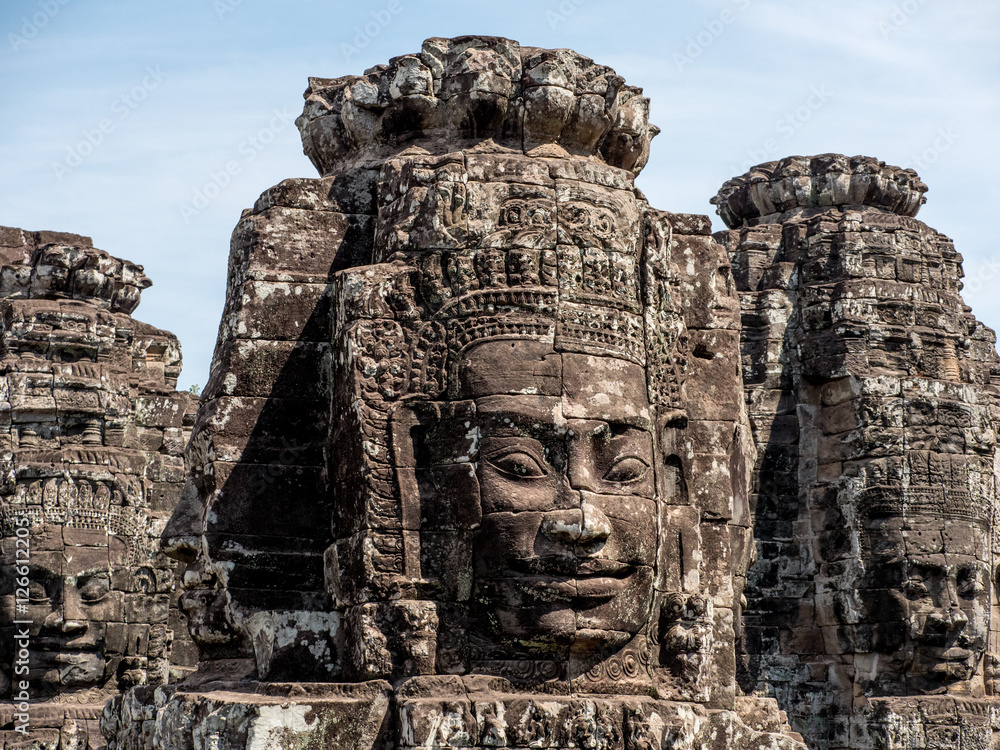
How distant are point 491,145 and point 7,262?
31.8 ft

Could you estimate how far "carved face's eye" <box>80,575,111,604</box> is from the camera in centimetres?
A: 1529

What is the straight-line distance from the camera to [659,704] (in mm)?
8062

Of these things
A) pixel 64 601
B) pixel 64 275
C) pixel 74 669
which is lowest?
pixel 74 669

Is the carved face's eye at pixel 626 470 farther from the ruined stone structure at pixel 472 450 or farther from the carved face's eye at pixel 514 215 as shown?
the carved face's eye at pixel 514 215

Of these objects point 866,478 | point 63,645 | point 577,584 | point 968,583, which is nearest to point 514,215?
point 577,584

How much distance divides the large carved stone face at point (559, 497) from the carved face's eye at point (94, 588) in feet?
27.1

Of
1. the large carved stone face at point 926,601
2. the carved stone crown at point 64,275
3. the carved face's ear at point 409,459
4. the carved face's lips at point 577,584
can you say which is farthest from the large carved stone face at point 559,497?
the large carved stone face at point 926,601

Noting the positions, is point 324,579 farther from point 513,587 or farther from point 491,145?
point 491,145

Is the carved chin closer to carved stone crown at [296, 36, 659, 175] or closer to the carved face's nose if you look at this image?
carved stone crown at [296, 36, 659, 175]

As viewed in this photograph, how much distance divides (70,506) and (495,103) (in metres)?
8.16

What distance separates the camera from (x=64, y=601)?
1510cm

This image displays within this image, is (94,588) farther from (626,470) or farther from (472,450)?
(626,470)

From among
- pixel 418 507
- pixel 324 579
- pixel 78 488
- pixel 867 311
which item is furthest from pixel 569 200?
pixel 867 311

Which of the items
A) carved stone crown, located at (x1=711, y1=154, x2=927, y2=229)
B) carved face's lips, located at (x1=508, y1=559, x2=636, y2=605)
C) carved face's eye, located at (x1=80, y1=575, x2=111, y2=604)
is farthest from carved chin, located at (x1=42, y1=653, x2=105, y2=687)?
carved stone crown, located at (x1=711, y1=154, x2=927, y2=229)
